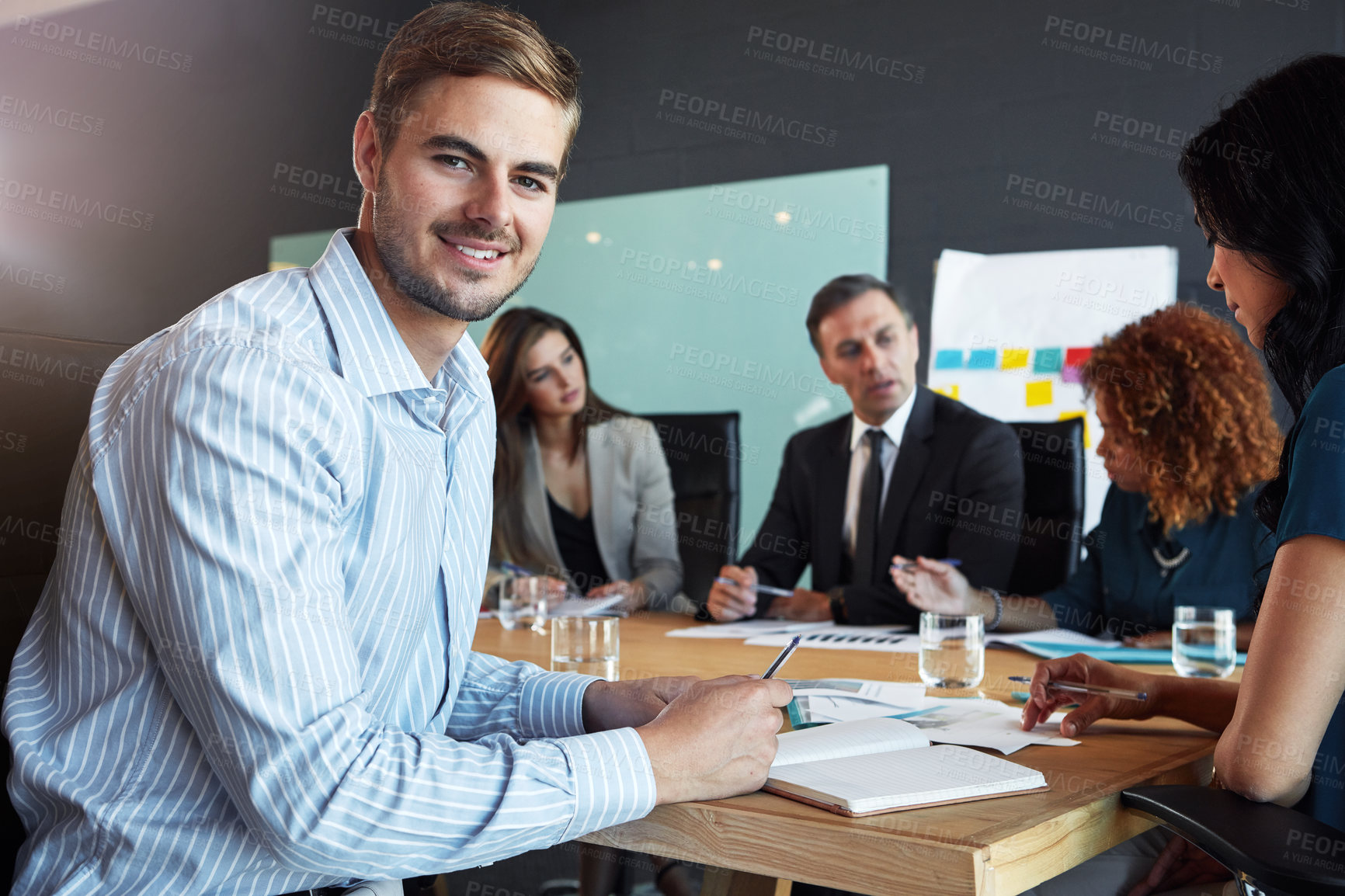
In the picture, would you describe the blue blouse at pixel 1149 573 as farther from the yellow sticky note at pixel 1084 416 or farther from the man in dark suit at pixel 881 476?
the yellow sticky note at pixel 1084 416

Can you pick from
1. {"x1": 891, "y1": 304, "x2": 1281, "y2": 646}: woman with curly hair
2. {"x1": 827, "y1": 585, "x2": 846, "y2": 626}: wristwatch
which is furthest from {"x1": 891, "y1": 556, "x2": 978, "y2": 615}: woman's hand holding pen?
{"x1": 827, "y1": 585, "x2": 846, "y2": 626}: wristwatch

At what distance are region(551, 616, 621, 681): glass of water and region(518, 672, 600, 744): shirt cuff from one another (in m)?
0.38

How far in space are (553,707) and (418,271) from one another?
0.54 m

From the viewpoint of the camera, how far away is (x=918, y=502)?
9.97 feet

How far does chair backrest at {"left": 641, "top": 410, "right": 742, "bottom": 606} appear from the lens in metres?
3.56

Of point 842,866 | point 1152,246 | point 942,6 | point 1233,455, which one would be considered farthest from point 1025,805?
point 942,6

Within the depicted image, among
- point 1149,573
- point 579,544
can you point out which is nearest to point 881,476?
point 1149,573

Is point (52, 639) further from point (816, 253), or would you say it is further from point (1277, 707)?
point (816, 253)

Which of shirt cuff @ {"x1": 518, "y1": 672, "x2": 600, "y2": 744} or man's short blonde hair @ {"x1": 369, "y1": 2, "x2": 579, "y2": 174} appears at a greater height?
man's short blonde hair @ {"x1": 369, "y1": 2, "x2": 579, "y2": 174}

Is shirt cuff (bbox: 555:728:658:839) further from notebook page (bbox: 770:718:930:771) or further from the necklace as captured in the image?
the necklace

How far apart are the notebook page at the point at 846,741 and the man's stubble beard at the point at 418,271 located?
0.60 m

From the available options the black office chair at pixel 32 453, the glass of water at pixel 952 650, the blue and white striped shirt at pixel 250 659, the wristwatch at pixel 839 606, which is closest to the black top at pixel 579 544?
the wristwatch at pixel 839 606

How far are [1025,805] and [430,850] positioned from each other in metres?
0.53

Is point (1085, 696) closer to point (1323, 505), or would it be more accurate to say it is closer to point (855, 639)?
point (1323, 505)
